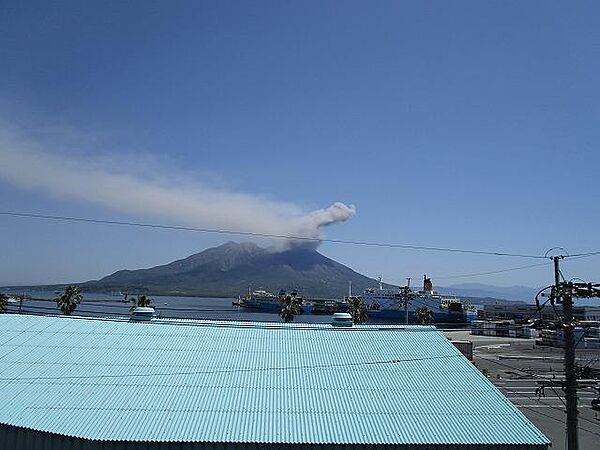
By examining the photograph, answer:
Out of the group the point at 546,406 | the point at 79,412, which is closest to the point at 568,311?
the point at 79,412

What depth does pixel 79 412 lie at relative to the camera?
14609 millimetres

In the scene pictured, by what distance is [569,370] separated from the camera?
15.1 meters

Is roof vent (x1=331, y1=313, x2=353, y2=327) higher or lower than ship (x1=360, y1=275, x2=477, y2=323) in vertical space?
higher

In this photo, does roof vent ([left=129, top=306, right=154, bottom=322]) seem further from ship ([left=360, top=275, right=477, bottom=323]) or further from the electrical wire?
ship ([left=360, top=275, right=477, bottom=323])

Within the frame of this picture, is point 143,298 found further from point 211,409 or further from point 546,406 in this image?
point 211,409

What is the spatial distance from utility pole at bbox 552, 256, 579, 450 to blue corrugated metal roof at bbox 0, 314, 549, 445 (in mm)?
1068

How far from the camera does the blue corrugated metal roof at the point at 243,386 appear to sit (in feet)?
46.6

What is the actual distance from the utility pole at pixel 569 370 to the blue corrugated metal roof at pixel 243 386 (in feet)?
3.50

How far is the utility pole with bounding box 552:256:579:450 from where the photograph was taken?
1477 centimetres

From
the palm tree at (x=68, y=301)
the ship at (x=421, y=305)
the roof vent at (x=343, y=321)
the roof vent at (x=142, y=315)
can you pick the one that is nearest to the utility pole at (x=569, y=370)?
the roof vent at (x=343, y=321)

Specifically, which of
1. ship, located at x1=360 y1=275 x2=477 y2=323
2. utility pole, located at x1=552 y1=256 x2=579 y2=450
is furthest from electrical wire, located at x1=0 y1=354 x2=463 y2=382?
ship, located at x1=360 y1=275 x2=477 y2=323

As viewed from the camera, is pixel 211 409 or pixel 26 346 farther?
pixel 26 346

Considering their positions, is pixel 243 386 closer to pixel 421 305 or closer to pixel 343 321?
pixel 343 321

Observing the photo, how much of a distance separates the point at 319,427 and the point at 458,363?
6701mm
